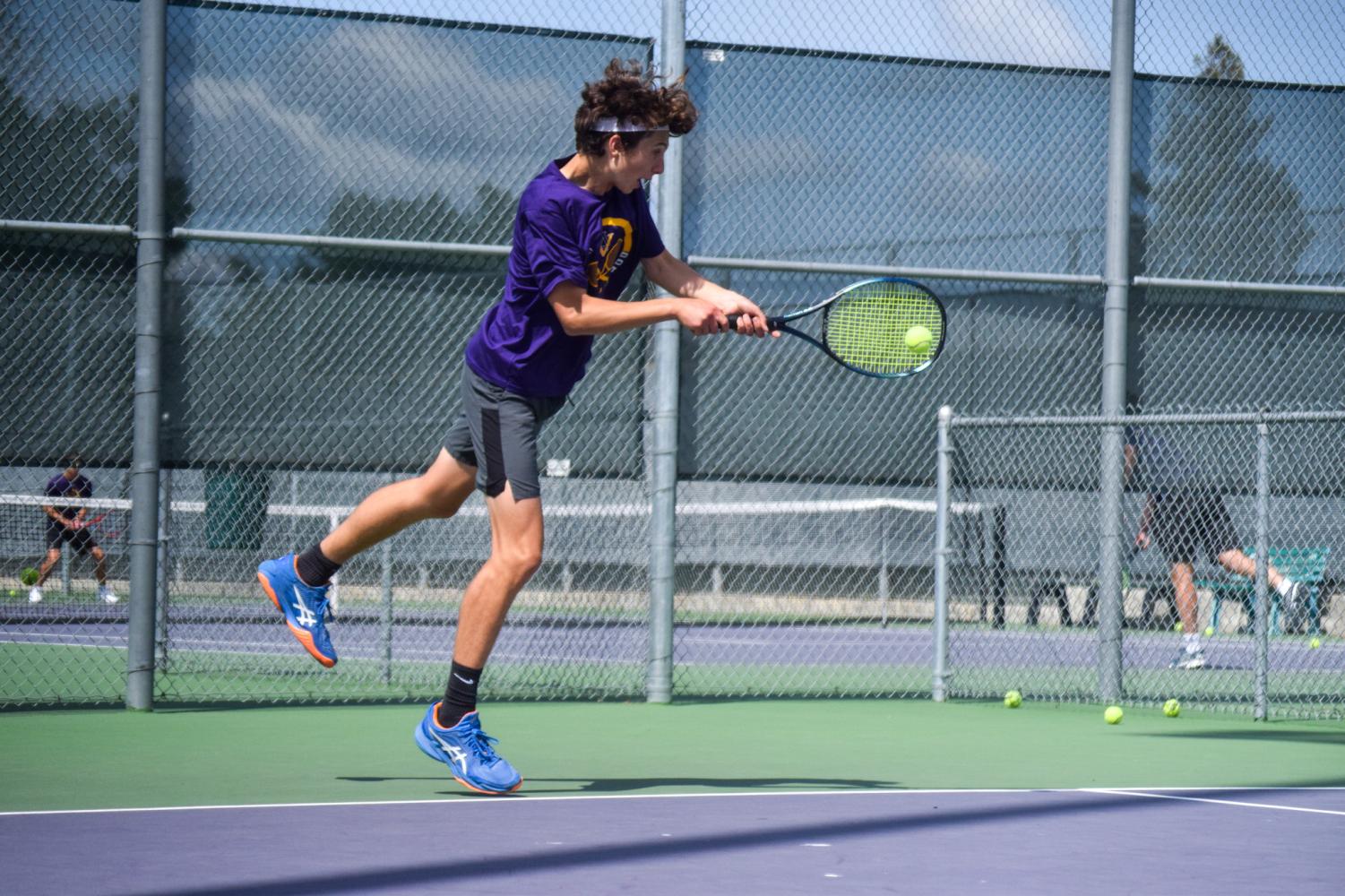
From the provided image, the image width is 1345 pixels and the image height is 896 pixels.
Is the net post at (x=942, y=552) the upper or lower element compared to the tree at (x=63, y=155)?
lower

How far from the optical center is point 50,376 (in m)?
7.28

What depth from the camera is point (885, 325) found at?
5918 mm

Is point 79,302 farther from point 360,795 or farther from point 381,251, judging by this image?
point 360,795

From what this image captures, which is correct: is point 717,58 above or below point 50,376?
above

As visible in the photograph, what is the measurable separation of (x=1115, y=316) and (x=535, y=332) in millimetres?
4183

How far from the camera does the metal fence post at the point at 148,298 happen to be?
285 inches

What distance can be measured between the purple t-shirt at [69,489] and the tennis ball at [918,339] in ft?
23.1

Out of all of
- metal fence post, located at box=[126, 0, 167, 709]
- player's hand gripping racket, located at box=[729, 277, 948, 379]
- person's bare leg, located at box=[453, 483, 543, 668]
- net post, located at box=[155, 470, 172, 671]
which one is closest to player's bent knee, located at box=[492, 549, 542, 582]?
person's bare leg, located at box=[453, 483, 543, 668]

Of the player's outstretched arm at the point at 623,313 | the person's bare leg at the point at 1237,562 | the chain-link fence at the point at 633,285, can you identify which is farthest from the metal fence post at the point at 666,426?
the person's bare leg at the point at 1237,562

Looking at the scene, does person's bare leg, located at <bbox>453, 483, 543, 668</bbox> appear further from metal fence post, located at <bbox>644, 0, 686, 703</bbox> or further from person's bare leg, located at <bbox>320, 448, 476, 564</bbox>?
metal fence post, located at <bbox>644, 0, 686, 703</bbox>

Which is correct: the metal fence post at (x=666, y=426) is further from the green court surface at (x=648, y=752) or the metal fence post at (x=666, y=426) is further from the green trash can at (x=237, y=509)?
the green trash can at (x=237, y=509)

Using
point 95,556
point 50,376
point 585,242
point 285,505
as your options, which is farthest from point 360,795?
point 285,505

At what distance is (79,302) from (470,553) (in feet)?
24.7

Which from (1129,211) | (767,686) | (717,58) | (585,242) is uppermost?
(717,58)
